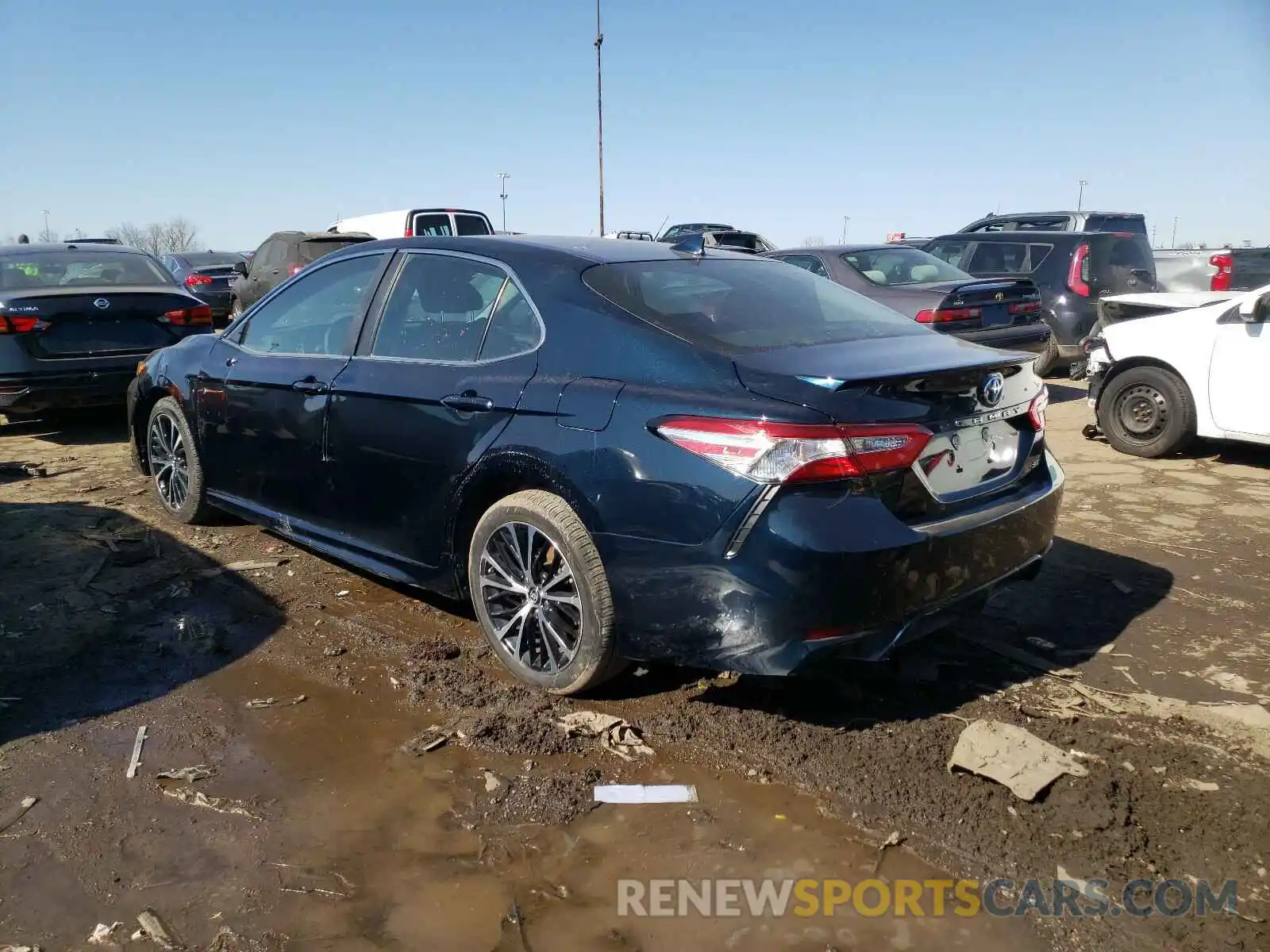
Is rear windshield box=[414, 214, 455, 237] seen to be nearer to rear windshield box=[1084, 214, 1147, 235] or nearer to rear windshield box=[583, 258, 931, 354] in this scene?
rear windshield box=[1084, 214, 1147, 235]

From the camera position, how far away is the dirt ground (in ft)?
7.93

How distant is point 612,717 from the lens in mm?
3367

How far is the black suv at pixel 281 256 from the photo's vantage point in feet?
47.6

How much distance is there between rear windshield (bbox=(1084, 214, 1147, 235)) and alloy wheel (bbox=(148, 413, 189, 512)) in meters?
13.7

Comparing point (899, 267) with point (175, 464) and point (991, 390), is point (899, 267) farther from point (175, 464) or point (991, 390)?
point (175, 464)

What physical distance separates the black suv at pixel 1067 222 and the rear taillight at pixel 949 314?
21.1ft

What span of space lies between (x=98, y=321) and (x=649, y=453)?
6459mm

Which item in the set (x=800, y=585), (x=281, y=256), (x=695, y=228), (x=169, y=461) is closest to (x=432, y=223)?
(x=281, y=256)

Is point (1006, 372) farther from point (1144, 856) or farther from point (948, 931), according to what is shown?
point (948, 931)

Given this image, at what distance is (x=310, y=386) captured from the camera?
4.29m

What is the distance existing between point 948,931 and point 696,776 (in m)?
0.91

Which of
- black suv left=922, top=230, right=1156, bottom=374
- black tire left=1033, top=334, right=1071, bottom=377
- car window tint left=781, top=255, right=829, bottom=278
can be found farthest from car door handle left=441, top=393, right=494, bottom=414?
black tire left=1033, top=334, right=1071, bottom=377

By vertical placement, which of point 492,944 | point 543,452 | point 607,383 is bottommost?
point 492,944

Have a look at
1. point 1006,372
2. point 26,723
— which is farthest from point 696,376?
point 26,723
